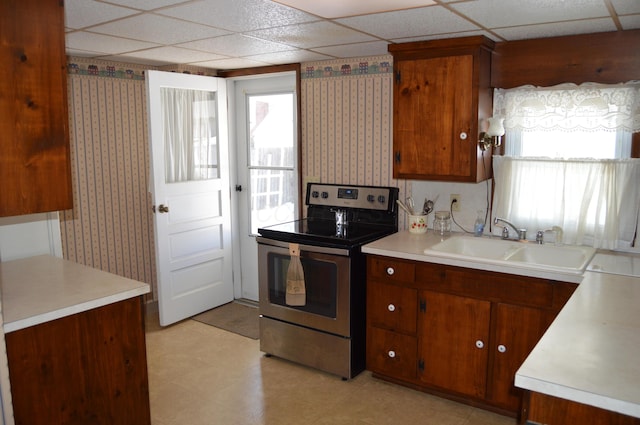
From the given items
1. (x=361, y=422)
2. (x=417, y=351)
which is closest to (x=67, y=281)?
(x=361, y=422)

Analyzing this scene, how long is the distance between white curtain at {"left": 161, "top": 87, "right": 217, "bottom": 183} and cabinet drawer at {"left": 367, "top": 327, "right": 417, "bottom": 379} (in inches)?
77.8

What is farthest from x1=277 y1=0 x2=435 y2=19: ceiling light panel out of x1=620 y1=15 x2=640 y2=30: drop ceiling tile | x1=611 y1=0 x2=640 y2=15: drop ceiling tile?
x1=620 y1=15 x2=640 y2=30: drop ceiling tile

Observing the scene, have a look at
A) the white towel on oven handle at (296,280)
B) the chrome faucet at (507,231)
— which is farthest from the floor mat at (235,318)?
the chrome faucet at (507,231)

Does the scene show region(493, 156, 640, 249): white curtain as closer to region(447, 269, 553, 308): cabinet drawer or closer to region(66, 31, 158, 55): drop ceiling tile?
region(447, 269, 553, 308): cabinet drawer

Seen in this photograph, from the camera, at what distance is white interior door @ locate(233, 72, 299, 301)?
426cm

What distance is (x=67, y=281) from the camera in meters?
2.26

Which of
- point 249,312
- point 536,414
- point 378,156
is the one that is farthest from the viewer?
point 249,312

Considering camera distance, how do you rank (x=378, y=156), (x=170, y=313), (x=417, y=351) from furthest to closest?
(x=170, y=313) → (x=378, y=156) → (x=417, y=351)

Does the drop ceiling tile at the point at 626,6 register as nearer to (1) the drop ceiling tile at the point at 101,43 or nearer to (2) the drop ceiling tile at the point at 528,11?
(2) the drop ceiling tile at the point at 528,11

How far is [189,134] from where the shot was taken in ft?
13.6

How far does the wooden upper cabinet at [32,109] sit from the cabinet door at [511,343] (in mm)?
2154

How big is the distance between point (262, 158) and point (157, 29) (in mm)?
1857

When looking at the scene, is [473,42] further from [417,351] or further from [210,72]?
[210,72]

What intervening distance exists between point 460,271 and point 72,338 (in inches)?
74.7
